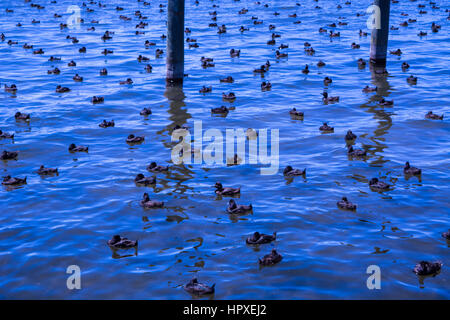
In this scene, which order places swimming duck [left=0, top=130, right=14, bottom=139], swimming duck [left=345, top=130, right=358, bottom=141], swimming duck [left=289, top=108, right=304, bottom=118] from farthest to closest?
swimming duck [left=289, top=108, right=304, bottom=118] < swimming duck [left=0, top=130, right=14, bottom=139] < swimming duck [left=345, top=130, right=358, bottom=141]

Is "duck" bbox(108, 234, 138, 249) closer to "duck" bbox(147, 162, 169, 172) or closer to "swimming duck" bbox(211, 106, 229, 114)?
"duck" bbox(147, 162, 169, 172)

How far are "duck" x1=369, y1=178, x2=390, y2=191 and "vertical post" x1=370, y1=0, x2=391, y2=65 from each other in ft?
50.9

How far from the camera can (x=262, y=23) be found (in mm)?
51594

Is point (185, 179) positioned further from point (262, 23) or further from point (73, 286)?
point (262, 23)

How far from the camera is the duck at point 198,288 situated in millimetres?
13977

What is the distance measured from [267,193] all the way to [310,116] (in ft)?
29.1

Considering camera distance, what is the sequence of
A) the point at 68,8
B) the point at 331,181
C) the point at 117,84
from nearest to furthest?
the point at 331,181 < the point at 117,84 < the point at 68,8

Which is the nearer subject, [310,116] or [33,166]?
[33,166]

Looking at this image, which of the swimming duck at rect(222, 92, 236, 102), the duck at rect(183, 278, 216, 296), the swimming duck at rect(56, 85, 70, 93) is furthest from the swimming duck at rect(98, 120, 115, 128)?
the duck at rect(183, 278, 216, 296)

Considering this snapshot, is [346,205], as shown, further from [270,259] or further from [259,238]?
[270,259]

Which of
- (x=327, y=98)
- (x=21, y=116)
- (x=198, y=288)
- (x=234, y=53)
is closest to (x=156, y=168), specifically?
(x=198, y=288)

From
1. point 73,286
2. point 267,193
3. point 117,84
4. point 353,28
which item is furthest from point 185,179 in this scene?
point 353,28

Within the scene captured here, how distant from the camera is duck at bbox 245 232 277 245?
53.4 feet

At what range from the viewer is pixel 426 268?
14.7 meters
